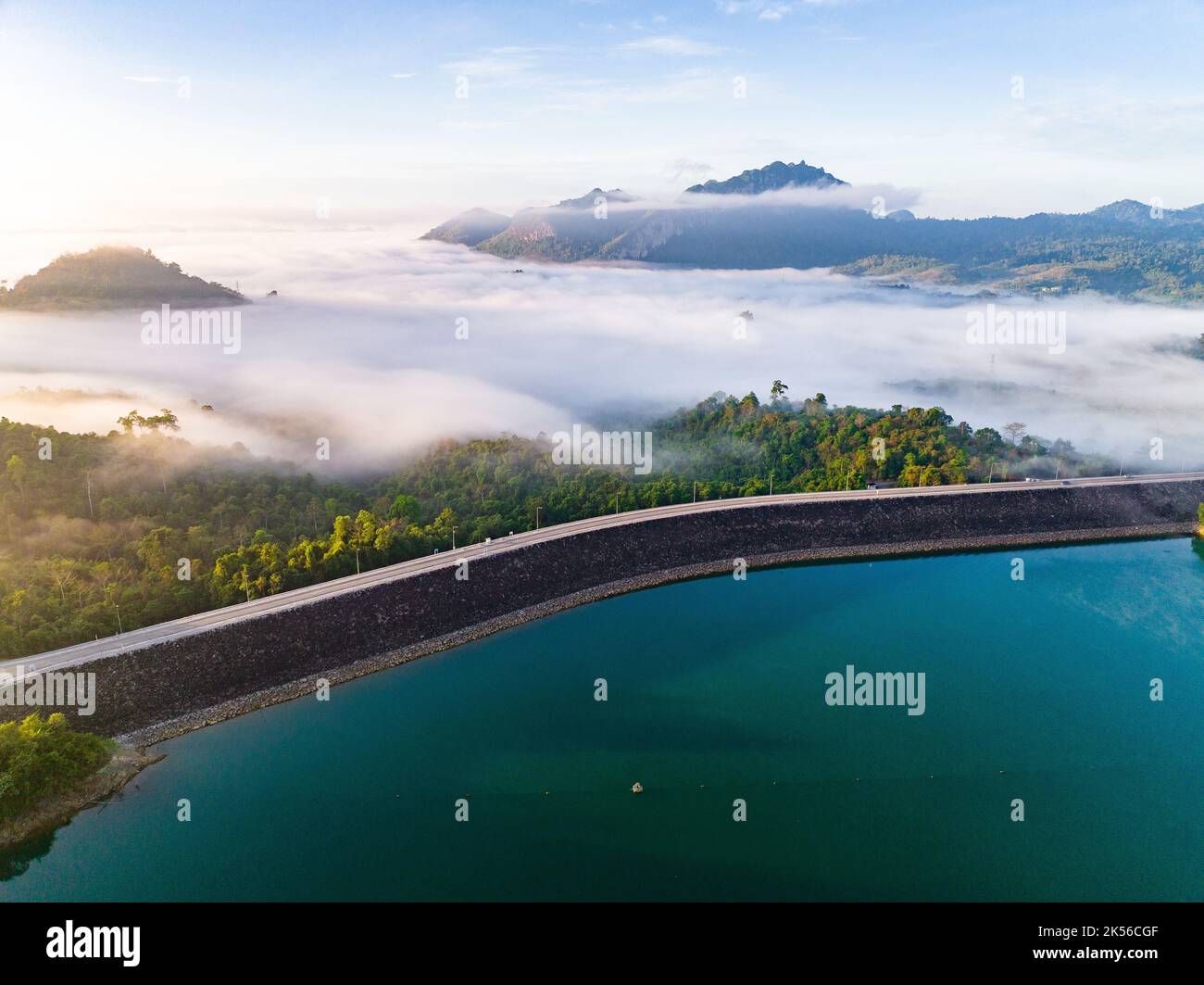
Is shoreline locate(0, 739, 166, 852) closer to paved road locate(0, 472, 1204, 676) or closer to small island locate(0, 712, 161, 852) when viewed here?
small island locate(0, 712, 161, 852)

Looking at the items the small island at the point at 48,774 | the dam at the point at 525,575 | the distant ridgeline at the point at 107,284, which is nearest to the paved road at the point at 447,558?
the dam at the point at 525,575

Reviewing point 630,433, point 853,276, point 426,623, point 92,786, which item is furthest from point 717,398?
point 853,276

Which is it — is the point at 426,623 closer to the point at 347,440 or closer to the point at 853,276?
the point at 347,440

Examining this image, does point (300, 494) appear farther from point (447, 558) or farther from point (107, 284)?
point (107, 284)

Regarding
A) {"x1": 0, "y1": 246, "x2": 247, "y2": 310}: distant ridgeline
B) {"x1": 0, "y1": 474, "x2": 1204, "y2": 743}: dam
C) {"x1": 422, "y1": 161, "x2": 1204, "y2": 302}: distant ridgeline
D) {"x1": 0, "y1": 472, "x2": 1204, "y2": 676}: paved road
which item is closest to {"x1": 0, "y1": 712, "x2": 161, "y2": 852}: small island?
{"x1": 0, "y1": 474, "x2": 1204, "y2": 743}: dam

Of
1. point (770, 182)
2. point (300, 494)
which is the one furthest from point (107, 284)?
point (770, 182)
